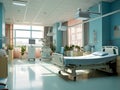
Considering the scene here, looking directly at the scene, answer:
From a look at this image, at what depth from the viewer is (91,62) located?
17.8 ft

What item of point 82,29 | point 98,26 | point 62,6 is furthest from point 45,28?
point 98,26

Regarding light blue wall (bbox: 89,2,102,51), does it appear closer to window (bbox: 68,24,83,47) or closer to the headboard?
the headboard

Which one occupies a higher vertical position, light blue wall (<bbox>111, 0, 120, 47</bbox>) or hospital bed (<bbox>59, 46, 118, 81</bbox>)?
light blue wall (<bbox>111, 0, 120, 47</bbox>)

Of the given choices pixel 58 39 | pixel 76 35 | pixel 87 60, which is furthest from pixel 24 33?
pixel 87 60

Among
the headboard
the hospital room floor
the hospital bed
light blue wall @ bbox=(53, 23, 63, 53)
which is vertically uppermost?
light blue wall @ bbox=(53, 23, 63, 53)

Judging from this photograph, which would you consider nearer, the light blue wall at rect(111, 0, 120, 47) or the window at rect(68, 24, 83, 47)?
the light blue wall at rect(111, 0, 120, 47)

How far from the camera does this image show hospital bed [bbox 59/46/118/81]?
17.1 feet

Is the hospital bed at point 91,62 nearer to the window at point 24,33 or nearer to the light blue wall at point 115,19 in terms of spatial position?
the light blue wall at point 115,19

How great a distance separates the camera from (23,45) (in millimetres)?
13422

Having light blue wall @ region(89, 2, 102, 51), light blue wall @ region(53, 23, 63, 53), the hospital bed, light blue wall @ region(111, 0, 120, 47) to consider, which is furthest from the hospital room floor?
light blue wall @ region(53, 23, 63, 53)

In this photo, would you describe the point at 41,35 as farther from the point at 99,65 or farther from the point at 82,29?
the point at 99,65

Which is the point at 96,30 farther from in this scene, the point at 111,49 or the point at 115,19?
the point at 111,49

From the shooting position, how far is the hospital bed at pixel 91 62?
5214mm

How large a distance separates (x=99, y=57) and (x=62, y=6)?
3401 mm
